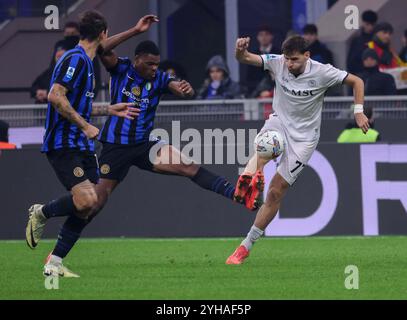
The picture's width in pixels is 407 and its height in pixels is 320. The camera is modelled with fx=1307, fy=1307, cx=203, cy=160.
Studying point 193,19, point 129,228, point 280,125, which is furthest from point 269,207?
point 193,19

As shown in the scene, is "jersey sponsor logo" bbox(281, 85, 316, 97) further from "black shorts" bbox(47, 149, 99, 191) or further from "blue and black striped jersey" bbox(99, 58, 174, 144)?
"black shorts" bbox(47, 149, 99, 191)

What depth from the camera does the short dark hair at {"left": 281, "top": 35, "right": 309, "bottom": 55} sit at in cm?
1202

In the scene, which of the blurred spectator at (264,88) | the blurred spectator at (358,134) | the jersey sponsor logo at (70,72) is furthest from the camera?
the blurred spectator at (264,88)

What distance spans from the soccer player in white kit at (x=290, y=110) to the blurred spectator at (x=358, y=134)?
3.75m

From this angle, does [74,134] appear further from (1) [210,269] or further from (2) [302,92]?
(2) [302,92]

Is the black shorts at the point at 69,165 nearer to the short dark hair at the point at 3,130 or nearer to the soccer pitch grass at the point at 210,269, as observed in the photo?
the soccer pitch grass at the point at 210,269

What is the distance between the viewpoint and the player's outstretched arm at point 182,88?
12.4m

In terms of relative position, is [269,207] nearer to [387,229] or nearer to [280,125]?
[280,125]

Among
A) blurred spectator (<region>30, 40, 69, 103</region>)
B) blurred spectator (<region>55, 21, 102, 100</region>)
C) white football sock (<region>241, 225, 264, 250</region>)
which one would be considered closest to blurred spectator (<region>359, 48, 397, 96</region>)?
blurred spectator (<region>55, 21, 102, 100</region>)

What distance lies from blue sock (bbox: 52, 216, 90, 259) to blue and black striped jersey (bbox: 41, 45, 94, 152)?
0.64 metres

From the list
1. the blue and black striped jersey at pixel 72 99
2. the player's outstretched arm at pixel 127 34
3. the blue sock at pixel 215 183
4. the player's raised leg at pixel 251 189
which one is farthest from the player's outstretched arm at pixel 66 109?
the blue sock at pixel 215 183

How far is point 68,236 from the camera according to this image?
1115cm

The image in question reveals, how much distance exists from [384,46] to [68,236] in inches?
333

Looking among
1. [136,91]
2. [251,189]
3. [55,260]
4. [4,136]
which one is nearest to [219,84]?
[4,136]
